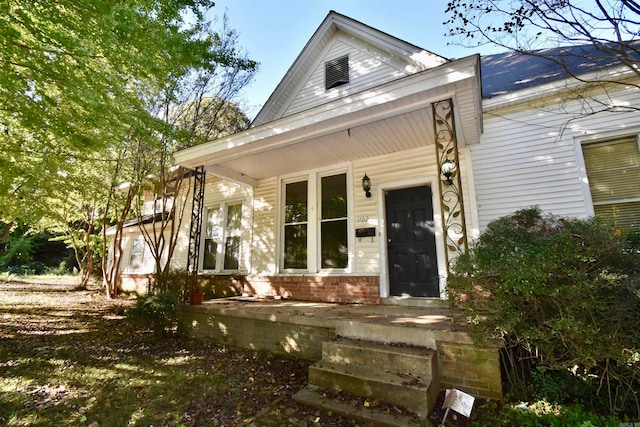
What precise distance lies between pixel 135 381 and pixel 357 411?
2.57 meters

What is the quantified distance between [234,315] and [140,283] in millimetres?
6981

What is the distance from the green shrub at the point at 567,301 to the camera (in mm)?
2199

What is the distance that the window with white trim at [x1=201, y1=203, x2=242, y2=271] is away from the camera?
7.24 metres

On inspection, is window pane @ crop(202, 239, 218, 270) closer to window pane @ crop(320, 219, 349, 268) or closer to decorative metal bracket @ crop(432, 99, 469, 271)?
window pane @ crop(320, 219, 349, 268)

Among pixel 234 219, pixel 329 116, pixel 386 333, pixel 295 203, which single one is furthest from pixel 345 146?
pixel 234 219

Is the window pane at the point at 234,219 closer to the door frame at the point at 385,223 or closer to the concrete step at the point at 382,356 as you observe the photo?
the door frame at the point at 385,223

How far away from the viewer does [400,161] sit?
17.3 feet

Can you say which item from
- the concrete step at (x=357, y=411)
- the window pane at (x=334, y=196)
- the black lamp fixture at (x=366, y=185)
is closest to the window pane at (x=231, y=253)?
A: the window pane at (x=334, y=196)

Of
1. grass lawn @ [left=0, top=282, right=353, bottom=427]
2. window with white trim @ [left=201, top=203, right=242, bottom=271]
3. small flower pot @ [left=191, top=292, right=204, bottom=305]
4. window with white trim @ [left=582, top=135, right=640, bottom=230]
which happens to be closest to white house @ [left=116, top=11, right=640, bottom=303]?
window with white trim @ [left=582, top=135, right=640, bottom=230]

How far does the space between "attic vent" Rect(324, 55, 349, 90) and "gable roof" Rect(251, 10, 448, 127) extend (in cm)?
38

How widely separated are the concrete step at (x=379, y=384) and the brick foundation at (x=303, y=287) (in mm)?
2266

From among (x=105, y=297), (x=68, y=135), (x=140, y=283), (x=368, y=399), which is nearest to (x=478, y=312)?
(x=368, y=399)

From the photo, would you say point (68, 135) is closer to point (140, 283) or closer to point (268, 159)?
point (268, 159)

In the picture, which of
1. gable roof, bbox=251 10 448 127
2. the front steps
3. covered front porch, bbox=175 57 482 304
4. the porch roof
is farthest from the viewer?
gable roof, bbox=251 10 448 127
